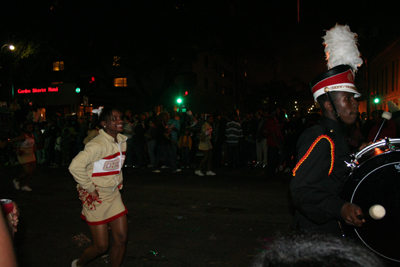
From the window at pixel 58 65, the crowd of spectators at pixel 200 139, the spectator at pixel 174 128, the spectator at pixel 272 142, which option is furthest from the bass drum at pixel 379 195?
the window at pixel 58 65

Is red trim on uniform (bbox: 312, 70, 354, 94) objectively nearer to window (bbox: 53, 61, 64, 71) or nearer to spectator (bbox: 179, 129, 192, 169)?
spectator (bbox: 179, 129, 192, 169)

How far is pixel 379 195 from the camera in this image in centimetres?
227

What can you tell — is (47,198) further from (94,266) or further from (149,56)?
(149,56)

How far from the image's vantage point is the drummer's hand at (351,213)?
2090mm

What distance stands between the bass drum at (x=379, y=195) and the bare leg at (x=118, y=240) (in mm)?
2325

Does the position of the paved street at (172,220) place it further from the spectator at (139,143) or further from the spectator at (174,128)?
the spectator at (139,143)

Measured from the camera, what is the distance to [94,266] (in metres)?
4.71

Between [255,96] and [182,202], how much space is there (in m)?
65.6

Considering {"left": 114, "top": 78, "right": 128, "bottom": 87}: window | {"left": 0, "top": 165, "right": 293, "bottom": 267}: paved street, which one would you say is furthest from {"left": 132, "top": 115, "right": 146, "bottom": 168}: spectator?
{"left": 114, "top": 78, "right": 128, "bottom": 87}: window

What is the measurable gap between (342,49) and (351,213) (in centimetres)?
135

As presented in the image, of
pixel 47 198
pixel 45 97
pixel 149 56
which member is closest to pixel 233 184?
pixel 47 198

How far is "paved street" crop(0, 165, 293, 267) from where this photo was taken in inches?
196

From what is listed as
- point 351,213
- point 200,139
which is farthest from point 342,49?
point 200,139

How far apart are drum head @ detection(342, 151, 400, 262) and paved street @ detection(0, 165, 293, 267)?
2341mm
